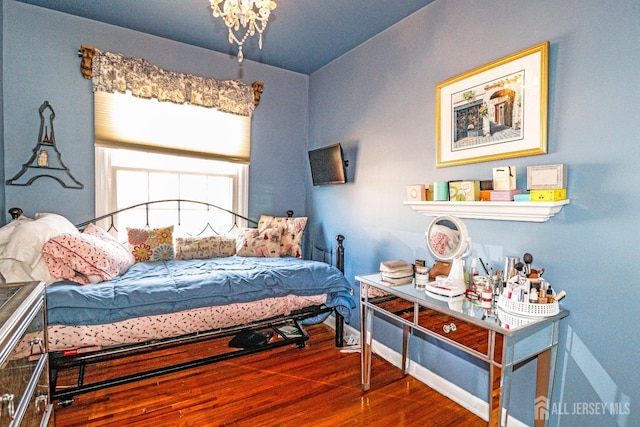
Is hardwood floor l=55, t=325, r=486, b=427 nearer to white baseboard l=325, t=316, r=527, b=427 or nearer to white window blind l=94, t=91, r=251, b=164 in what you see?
white baseboard l=325, t=316, r=527, b=427

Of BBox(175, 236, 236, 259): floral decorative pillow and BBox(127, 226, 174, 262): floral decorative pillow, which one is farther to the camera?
BBox(175, 236, 236, 259): floral decorative pillow

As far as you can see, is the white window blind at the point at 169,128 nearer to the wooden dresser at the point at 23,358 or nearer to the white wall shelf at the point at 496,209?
the wooden dresser at the point at 23,358

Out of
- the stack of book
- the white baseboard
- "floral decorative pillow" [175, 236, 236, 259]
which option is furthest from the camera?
"floral decorative pillow" [175, 236, 236, 259]

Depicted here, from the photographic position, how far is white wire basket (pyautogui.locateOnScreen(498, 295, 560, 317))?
1.37m

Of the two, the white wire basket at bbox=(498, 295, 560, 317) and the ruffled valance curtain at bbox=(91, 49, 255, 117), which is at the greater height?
the ruffled valance curtain at bbox=(91, 49, 255, 117)

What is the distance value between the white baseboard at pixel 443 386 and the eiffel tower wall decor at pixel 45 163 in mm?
2828

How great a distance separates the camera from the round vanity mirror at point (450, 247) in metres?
1.67

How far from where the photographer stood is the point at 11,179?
2371 mm

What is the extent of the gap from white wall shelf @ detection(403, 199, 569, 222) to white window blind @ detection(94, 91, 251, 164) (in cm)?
193

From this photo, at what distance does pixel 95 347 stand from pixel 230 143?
2045 millimetres

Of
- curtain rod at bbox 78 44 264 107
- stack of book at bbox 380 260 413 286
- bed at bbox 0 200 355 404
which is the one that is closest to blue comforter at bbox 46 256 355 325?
bed at bbox 0 200 355 404

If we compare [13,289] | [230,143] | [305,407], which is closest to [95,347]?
[13,289]

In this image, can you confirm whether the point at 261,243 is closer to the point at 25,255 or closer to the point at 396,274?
the point at 396,274

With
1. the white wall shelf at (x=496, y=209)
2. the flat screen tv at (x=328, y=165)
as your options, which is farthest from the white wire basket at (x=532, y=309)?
the flat screen tv at (x=328, y=165)
